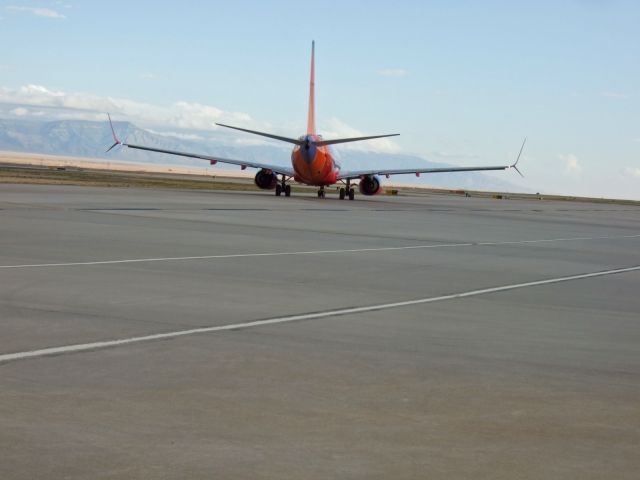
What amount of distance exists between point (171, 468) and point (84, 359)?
3.77 m

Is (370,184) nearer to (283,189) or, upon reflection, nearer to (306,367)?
(283,189)

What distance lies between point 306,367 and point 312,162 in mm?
59338

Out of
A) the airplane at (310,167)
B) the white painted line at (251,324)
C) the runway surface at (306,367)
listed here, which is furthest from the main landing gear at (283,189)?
the white painted line at (251,324)

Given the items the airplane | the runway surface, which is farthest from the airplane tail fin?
the runway surface

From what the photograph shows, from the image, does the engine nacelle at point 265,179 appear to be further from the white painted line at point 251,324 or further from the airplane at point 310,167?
the white painted line at point 251,324

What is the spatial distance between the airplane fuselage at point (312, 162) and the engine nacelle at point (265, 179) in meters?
1.94

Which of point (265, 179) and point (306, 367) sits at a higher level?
point (306, 367)

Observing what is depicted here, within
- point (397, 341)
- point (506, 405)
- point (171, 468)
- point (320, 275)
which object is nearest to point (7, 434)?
point (171, 468)

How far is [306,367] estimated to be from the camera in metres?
10.4

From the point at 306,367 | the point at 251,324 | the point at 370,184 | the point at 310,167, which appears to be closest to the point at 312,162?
the point at 310,167

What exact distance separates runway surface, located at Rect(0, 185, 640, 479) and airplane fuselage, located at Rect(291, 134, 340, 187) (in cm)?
4558

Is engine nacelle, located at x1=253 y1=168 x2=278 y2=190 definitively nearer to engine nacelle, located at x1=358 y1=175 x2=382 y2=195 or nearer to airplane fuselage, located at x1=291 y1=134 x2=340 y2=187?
airplane fuselage, located at x1=291 y1=134 x2=340 y2=187

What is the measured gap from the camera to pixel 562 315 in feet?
51.9

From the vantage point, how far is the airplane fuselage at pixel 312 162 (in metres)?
69.1
